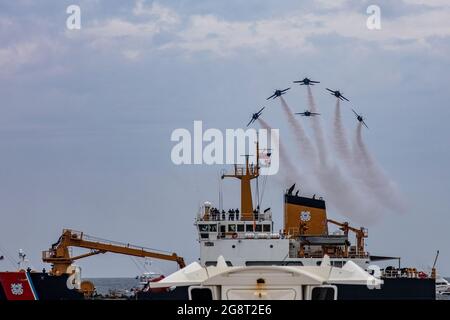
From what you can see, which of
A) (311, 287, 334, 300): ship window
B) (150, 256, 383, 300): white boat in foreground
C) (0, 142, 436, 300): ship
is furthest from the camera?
(0, 142, 436, 300): ship

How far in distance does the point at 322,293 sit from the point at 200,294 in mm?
3086

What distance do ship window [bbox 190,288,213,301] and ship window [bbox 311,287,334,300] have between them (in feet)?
8.46

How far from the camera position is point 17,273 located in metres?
98.2

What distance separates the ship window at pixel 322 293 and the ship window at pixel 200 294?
8.46 feet

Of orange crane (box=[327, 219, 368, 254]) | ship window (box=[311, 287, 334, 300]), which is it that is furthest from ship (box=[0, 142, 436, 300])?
ship window (box=[311, 287, 334, 300])

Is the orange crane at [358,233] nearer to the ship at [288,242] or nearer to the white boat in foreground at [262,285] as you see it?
the ship at [288,242]

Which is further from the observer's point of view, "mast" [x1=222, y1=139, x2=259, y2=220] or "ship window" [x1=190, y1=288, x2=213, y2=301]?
"mast" [x1=222, y1=139, x2=259, y2=220]

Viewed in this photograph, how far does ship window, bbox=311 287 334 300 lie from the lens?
28.8 meters

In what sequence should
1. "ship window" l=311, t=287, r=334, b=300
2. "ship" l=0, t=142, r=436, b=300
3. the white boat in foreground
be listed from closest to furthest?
the white boat in foreground, "ship window" l=311, t=287, r=334, b=300, "ship" l=0, t=142, r=436, b=300

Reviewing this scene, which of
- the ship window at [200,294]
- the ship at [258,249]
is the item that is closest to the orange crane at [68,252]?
the ship at [258,249]

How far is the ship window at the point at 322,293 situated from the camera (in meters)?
28.8

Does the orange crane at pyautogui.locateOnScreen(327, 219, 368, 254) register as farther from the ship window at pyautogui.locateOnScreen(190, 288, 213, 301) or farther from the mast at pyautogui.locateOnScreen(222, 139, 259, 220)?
the ship window at pyautogui.locateOnScreen(190, 288, 213, 301)
